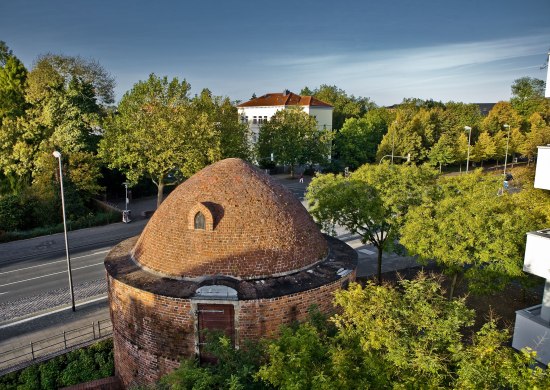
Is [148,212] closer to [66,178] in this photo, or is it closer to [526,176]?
[66,178]

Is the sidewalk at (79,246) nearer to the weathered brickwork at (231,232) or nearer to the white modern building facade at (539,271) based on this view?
the weathered brickwork at (231,232)

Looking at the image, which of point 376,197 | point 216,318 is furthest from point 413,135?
point 216,318

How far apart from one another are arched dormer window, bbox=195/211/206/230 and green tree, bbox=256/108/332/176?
148 feet

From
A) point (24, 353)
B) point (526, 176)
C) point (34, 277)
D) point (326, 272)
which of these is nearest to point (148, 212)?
point (34, 277)

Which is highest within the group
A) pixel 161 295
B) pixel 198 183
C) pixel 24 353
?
pixel 198 183

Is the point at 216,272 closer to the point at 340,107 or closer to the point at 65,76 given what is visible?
the point at 65,76

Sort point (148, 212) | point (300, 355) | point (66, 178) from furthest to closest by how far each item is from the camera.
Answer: point (148, 212)
point (66, 178)
point (300, 355)

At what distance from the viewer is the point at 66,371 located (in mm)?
15852

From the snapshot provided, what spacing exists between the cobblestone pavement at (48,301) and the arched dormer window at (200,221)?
11746mm

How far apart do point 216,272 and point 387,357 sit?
22.3 ft

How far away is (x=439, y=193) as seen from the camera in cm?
2070

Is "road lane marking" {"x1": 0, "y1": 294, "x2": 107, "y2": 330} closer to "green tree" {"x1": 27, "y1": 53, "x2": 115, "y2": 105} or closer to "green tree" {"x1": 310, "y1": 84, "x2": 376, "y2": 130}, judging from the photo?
"green tree" {"x1": 27, "y1": 53, "x2": 115, "y2": 105}

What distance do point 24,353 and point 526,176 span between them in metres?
31.7

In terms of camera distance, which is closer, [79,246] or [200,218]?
Answer: [200,218]
